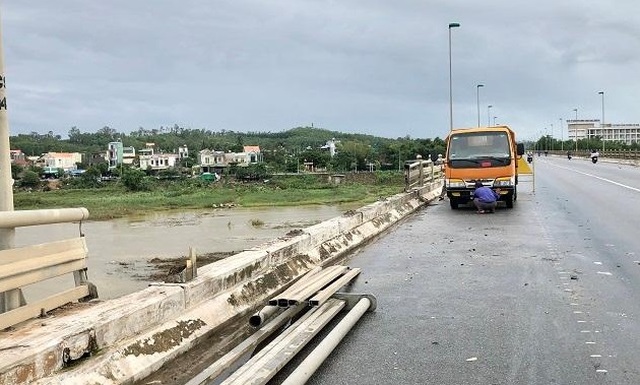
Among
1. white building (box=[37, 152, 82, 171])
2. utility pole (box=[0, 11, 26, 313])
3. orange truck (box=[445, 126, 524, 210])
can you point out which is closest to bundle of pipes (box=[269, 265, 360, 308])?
utility pole (box=[0, 11, 26, 313])

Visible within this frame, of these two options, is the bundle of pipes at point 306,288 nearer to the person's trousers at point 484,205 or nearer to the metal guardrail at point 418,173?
the person's trousers at point 484,205

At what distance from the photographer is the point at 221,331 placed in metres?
6.13

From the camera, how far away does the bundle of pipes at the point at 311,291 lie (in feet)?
20.1

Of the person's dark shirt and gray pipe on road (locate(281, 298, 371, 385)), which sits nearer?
gray pipe on road (locate(281, 298, 371, 385))

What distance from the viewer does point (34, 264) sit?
4.87m

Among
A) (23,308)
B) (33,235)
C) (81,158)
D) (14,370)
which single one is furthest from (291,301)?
(81,158)

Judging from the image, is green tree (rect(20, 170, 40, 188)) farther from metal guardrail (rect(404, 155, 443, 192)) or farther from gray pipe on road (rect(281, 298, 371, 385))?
gray pipe on road (rect(281, 298, 371, 385))

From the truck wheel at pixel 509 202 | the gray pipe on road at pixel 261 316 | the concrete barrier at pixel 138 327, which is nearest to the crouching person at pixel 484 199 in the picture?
the truck wheel at pixel 509 202

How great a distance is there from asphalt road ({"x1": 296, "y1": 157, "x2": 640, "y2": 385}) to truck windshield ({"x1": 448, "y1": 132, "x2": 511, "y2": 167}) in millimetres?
5141

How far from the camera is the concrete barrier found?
411cm

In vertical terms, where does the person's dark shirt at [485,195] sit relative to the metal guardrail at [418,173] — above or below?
below

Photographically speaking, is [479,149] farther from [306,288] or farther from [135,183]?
[135,183]

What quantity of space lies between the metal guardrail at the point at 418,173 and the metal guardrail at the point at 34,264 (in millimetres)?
17194

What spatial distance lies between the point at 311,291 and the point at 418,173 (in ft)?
60.1
